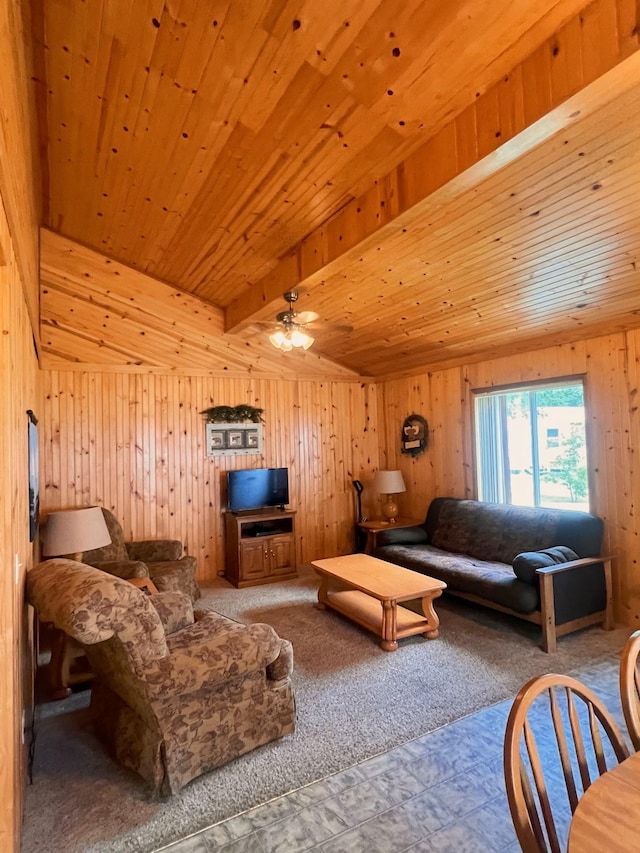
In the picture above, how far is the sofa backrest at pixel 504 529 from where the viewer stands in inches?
150

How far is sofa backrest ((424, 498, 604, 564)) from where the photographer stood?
12.5ft

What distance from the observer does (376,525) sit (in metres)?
5.69

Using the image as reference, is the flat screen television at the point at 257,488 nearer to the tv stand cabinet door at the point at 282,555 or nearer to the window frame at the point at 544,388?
the tv stand cabinet door at the point at 282,555

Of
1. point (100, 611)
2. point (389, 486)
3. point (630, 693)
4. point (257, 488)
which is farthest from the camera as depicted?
point (389, 486)

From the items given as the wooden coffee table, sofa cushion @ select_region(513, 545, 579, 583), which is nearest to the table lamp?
the wooden coffee table

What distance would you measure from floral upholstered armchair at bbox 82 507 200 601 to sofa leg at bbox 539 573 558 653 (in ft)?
9.96

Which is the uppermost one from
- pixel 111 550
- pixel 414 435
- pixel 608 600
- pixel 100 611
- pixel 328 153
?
pixel 328 153

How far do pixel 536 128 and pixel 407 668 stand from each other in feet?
10.6

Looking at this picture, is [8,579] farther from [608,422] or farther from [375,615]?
[608,422]

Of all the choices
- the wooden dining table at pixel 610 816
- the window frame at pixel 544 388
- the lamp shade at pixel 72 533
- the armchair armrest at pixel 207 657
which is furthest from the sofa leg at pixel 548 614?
the lamp shade at pixel 72 533

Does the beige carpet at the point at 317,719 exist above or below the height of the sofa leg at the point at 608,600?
below

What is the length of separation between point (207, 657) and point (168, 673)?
19 cm

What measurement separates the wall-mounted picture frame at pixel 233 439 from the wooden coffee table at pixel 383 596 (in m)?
1.95

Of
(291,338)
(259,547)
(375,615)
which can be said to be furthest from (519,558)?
(259,547)
